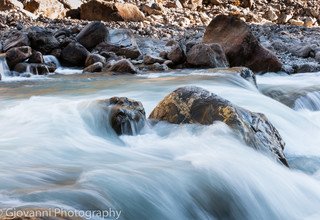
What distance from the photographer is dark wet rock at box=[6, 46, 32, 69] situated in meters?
9.90

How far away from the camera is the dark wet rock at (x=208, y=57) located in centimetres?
1071

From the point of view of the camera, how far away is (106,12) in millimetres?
19016

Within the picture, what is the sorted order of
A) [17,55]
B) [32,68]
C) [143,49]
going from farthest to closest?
[143,49] < [17,55] < [32,68]

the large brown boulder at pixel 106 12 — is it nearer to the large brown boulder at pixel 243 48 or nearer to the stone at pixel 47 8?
the stone at pixel 47 8

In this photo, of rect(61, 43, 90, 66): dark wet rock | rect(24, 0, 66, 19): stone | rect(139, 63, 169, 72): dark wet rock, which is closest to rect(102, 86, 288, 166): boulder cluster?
rect(139, 63, 169, 72): dark wet rock

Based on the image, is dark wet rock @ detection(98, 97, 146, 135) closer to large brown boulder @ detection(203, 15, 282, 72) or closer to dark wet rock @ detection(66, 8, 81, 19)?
large brown boulder @ detection(203, 15, 282, 72)

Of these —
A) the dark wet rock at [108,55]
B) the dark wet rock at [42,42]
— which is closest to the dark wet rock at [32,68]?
the dark wet rock at [42,42]

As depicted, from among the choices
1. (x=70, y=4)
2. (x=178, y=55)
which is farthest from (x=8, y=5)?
(x=178, y=55)

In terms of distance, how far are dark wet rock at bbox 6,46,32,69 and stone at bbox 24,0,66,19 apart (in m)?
9.45

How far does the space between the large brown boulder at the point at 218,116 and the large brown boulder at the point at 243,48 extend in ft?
20.1

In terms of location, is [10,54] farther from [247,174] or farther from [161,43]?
[247,174]

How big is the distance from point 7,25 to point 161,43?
454 centimetres

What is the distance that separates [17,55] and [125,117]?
560 centimetres

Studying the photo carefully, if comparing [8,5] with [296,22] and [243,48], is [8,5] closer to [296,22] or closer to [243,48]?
[243,48]
